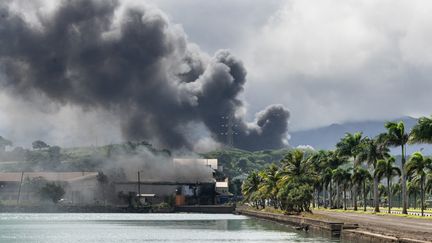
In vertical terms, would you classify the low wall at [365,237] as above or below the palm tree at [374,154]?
below

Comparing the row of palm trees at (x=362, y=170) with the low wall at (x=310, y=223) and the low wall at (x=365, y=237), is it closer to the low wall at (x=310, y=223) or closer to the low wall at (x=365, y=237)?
the low wall at (x=310, y=223)

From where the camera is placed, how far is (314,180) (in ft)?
469

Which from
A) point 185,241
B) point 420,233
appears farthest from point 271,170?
point 420,233

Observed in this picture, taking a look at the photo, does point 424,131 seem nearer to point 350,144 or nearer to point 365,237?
point 365,237

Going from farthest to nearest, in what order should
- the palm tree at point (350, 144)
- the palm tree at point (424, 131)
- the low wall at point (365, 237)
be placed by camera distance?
the palm tree at point (350, 144), the palm tree at point (424, 131), the low wall at point (365, 237)

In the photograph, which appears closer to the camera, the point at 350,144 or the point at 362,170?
the point at 362,170

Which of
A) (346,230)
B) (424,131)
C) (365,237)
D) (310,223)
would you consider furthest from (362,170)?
(365,237)

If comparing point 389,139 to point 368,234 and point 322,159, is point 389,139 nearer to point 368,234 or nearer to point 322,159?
point 368,234

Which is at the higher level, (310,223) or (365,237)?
(310,223)

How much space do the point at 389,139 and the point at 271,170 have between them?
178ft

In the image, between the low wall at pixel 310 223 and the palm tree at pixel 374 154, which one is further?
the palm tree at pixel 374 154

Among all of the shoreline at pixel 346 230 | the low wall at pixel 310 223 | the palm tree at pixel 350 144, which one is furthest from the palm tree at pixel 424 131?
the palm tree at pixel 350 144

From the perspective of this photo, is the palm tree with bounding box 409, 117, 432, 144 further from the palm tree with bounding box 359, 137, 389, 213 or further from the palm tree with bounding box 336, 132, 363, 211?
the palm tree with bounding box 336, 132, 363, 211

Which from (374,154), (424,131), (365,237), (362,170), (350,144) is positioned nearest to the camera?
(365,237)
